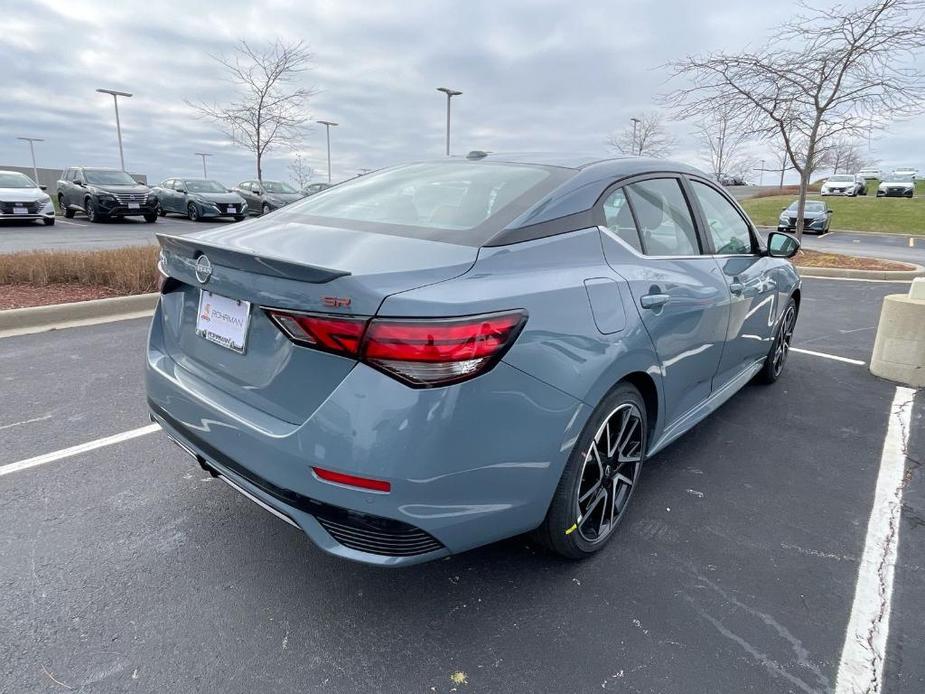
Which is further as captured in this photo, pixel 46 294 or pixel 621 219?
pixel 46 294

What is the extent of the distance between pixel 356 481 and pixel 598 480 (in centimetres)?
112

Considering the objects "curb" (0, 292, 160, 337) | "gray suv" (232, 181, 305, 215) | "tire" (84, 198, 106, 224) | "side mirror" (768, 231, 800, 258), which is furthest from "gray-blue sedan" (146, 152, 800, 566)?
"gray suv" (232, 181, 305, 215)

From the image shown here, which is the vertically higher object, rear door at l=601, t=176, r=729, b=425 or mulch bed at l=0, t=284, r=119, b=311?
rear door at l=601, t=176, r=729, b=425

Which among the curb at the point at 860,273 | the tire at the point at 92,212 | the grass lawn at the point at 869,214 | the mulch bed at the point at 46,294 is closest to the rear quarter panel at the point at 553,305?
the mulch bed at the point at 46,294

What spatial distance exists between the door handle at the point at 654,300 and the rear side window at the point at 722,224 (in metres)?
0.96

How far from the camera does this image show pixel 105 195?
18.0 metres

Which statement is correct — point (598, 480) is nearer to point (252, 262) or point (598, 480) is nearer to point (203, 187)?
point (252, 262)

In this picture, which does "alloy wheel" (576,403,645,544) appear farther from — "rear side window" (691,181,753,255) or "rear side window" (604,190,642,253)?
"rear side window" (691,181,753,255)

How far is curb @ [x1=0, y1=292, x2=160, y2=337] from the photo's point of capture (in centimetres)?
574

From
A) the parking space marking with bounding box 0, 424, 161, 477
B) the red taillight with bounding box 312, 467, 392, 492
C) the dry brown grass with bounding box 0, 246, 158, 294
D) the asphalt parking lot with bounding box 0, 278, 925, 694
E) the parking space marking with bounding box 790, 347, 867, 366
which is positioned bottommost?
the asphalt parking lot with bounding box 0, 278, 925, 694

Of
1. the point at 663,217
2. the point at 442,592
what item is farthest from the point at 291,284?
the point at 663,217

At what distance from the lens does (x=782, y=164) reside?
76.8 ft

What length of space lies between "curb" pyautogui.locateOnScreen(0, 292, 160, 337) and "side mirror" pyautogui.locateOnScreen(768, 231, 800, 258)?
20.2 feet

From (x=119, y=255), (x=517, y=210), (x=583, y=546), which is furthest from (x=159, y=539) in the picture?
(x=119, y=255)
